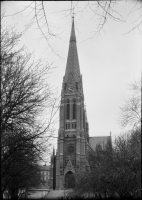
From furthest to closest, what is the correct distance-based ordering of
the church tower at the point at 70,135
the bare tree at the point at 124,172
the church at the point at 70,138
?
the church at the point at 70,138 → the church tower at the point at 70,135 → the bare tree at the point at 124,172

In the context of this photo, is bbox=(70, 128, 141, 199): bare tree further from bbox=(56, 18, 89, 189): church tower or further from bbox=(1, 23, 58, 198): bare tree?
bbox=(56, 18, 89, 189): church tower

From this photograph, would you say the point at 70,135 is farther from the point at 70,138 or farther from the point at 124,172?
the point at 124,172

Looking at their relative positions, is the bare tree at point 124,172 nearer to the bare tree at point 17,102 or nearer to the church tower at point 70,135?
the bare tree at point 17,102

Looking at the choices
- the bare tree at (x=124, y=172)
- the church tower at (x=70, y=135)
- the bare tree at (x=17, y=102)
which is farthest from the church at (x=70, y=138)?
the bare tree at (x=17, y=102)

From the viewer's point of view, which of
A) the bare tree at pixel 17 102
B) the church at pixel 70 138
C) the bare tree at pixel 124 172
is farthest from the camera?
the church at pixel 70 138

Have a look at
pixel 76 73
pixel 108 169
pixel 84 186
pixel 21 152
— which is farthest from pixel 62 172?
pixel 21 152

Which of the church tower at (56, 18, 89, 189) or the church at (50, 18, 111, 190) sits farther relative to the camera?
the church at (50, 18, 111, 190)

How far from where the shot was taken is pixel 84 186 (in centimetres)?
3412

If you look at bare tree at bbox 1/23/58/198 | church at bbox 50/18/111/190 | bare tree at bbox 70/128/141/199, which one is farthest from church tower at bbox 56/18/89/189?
bare tree at bbox 1/23/58/198

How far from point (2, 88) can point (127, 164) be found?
585 inches

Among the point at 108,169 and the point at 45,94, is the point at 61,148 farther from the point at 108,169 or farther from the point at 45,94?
the point at 45,94

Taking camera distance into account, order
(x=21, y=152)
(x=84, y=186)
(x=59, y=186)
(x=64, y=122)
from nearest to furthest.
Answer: (x=21, y=152)
(x=84, y=186)
(x=59, y=186)
(x=64, y=122)

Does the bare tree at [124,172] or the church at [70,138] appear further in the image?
the church at [70,138]

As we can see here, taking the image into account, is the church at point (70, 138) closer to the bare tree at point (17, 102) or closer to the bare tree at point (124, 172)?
the bare tree at point (124, 172)
